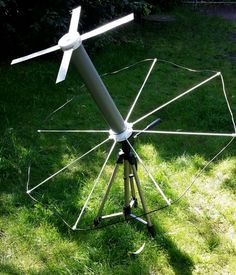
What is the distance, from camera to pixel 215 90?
665 centimetres

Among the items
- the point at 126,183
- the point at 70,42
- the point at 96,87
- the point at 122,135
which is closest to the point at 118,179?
the point at 126,183

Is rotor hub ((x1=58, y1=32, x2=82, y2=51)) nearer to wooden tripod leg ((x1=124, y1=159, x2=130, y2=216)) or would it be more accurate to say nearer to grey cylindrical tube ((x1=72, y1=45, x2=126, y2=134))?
grey cylindrical tube ((x1=72, y1=45, x2=126, y2=134))

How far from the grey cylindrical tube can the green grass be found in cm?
140

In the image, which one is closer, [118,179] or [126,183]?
[126,183]

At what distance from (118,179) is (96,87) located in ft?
7.49

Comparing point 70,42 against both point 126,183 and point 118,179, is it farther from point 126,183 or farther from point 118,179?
point 118,179

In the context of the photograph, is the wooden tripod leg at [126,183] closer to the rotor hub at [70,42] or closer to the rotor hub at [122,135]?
the rotor hub at [122,135]

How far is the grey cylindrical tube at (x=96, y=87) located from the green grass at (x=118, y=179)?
1402 mm

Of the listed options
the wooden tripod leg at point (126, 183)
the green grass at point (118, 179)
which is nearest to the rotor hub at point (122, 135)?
the wooden tripod leg at point (126, 183)

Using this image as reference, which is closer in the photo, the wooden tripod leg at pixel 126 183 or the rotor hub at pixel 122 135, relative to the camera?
the rotor hub at pixel 122 135

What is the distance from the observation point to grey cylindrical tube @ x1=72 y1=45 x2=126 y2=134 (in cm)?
218

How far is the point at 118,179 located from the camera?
4.51 m

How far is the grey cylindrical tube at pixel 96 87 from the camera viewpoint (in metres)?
2.18

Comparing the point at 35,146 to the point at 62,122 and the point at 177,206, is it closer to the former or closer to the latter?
the point at 62,122
